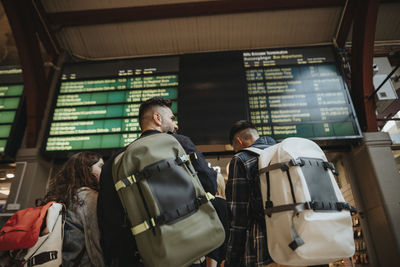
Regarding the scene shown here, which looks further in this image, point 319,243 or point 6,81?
point 6,81

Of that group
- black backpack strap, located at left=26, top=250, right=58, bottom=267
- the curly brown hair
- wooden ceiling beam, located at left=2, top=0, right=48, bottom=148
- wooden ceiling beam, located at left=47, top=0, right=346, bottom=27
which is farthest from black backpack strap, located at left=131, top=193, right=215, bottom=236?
wooden ceiling beam, located at left=47, top=0, right=346, bottom=27

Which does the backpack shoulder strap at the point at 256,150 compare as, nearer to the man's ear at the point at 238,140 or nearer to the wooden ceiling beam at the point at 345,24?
the man's ear at the point at 238,140

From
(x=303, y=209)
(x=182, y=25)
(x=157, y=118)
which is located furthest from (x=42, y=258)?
(x=182, y=25)

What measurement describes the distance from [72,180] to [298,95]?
404 centimetres

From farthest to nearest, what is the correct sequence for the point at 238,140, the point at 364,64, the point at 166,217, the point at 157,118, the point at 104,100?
the point at 104,100 < the point at 364,64 < the point at 238,140 < the point at 157,118 < the point at 166,217

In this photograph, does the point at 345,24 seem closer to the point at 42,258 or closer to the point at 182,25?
the point at 182,25

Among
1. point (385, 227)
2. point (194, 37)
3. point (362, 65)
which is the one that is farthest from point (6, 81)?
point (385, 227)

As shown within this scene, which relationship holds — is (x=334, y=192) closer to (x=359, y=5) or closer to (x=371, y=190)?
(x=371, y=190)

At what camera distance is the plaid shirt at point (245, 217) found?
1.68 meters

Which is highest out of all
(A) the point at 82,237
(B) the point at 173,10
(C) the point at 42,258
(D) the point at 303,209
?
(B) the point at 173,10

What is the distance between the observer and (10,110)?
518 cm

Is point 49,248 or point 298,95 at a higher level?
point 298,95

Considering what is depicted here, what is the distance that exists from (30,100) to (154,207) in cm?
501

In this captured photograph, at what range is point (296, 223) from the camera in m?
1.46
